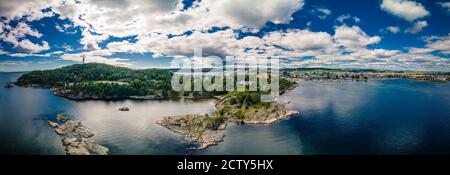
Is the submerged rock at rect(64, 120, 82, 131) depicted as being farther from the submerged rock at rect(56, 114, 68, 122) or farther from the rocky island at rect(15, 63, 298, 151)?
the submerged rock at rect(56, 114, 68, 122)

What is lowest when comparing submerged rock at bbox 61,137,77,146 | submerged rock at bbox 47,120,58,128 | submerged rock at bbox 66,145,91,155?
submerged rock at bbox 66,145,91,155

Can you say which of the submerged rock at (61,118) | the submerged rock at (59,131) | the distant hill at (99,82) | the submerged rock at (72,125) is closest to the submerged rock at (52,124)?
the submerged rock at (72,125)

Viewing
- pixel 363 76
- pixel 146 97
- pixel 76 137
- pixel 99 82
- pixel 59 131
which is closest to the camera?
pixel 76 137

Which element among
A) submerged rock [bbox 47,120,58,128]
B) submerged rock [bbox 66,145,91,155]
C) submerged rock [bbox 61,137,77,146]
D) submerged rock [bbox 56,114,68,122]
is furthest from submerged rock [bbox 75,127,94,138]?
submerged rock [bbox 56,114,68,122]

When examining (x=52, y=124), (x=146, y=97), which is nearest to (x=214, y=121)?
(x=52, y=124)

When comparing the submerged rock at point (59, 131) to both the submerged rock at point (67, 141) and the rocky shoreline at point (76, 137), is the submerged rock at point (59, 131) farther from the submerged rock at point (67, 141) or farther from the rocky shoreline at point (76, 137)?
the submerged rock at point (67, 141)

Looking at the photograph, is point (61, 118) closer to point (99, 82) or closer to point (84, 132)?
point (84, 132)

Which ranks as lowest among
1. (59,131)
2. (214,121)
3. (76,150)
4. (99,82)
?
(76,150)

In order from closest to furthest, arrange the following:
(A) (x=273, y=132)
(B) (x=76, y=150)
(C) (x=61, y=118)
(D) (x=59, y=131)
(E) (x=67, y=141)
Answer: (B) (x=76, y=150)
(E) (x=67, y=141)
(D) (x=59, y=131)
(A) (x=273, y=132)
(C) (x=61, y=118)

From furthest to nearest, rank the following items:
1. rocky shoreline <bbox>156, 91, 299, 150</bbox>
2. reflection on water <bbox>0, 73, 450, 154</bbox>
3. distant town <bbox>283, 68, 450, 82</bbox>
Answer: distant town <bbox>283, 68, 450, 82</bbox> → rocky shoreline <bbox>156, 91, 299, 150</bbox> → reflection on water <bbox>0, 73, 450, 154</bbox>
